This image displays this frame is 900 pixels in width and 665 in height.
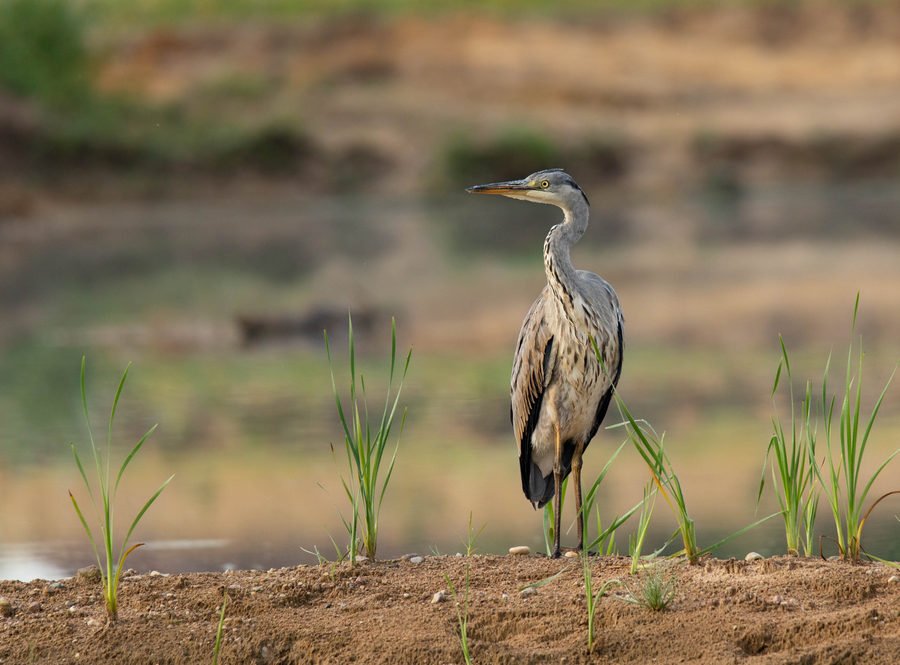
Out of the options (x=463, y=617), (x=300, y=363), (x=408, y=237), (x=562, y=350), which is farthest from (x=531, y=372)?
(x=408, y=237)

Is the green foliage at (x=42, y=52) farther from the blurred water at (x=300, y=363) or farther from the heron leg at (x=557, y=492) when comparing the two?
the heron leg at (x=557, y=492)

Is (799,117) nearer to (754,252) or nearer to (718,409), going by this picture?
(754,252)

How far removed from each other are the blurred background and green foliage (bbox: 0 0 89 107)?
68mm

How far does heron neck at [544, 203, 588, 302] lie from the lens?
16.7 feet

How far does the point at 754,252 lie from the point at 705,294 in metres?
4.05

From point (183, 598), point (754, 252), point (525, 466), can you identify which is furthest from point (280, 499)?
point (754, 252)

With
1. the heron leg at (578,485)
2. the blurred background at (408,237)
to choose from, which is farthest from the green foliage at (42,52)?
the heron leg at (578,485)

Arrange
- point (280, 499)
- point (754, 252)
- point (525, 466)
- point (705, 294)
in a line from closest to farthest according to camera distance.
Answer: point (525, 466) < point (280, 499) < point (705, 294) < point (754, 252)

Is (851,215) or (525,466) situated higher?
(851,215)

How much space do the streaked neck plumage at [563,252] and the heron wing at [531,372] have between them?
11 cm

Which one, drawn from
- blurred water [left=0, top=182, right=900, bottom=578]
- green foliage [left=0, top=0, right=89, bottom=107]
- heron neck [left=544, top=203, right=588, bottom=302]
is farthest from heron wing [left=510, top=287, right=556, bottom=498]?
green foliage [left=0, top=0, right=89, bottom=107]

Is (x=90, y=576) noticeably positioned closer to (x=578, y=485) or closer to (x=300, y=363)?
(x=578, y=485)

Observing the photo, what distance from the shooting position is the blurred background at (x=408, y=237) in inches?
289

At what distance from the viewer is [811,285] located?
15703 millimetres
